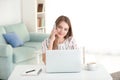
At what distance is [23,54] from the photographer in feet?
14.8

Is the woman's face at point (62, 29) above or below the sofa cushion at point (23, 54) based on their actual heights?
above

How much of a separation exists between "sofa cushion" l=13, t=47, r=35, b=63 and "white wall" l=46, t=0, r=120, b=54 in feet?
5.33

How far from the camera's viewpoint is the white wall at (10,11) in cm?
538

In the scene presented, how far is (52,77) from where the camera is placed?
2.19 metres

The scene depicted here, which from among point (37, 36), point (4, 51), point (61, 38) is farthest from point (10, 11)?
point (61, 38)

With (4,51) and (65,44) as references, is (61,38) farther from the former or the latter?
(4,51)

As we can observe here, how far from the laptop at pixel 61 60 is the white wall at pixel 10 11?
11.0ft

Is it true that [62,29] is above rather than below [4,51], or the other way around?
above

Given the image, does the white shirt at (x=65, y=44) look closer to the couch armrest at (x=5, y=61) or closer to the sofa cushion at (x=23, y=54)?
the couch armrest at (x=5, y=61)

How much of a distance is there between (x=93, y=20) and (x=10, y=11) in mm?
1885

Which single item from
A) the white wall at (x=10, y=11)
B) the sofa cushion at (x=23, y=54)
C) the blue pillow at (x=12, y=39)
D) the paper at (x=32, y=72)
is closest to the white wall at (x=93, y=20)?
the white wall at (x=10, y=11)

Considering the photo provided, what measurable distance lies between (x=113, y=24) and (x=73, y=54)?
3781 millimetres

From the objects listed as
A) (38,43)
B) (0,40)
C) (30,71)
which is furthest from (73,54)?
(38,43)

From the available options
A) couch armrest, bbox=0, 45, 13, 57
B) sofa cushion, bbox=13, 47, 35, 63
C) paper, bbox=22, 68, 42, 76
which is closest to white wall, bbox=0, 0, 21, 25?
sofa cushion, bbox=13, 47, 35, 63
